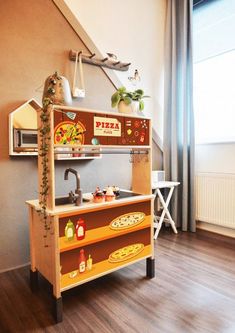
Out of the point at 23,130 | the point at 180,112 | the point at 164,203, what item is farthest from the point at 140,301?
the point at 180,112

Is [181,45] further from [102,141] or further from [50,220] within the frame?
[50,220]

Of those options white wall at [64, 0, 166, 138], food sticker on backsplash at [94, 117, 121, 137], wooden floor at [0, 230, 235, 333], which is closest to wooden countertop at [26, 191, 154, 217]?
food sticker on backsplash at [94, 117, 121, 137]

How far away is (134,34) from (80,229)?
2.65 m

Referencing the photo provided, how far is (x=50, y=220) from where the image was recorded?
1.62 metres

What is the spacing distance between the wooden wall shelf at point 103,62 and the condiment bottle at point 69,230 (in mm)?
1753

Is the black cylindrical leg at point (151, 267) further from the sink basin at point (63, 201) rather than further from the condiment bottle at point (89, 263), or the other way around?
the sink basin at point (63, 201)

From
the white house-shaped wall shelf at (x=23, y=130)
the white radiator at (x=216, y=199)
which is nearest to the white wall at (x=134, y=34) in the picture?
the white radiator at (x=216, y=199)

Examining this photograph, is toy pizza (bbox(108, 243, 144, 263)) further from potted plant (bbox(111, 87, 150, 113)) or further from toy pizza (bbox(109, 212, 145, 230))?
potted plant (bbox(111, 87, 150, 113))

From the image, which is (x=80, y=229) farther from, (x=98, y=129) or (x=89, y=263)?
(x=98, y=129)

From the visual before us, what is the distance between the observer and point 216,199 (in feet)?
9.91

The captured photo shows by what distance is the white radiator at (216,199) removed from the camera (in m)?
2.88

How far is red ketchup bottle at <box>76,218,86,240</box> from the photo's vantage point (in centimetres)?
168

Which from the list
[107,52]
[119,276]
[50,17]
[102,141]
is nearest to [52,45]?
[50,17]

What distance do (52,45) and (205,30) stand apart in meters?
1.97
